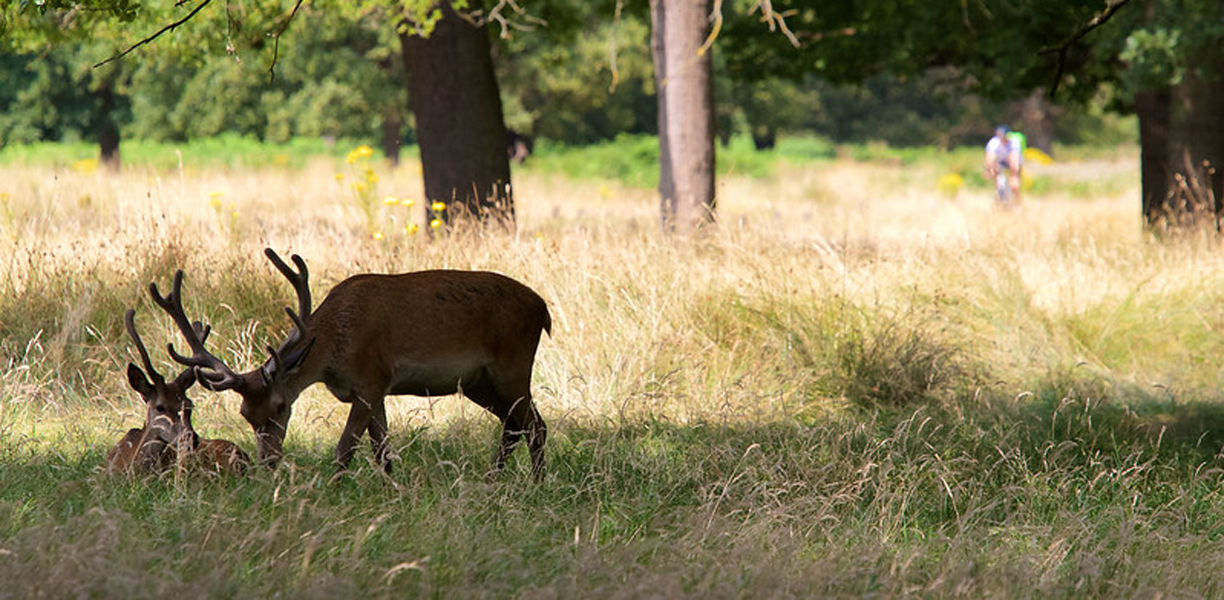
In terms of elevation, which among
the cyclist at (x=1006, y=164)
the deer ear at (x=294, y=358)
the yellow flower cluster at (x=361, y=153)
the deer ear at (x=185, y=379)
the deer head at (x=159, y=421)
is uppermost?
the yellow flower cluster at (x=361, y=153)

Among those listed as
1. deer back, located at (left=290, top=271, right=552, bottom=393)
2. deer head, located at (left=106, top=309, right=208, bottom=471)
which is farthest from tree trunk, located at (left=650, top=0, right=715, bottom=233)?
deer head, located at (left=106, top=309, right=208, bottom=471)

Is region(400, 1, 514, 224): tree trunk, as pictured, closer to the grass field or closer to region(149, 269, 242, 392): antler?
the grass field

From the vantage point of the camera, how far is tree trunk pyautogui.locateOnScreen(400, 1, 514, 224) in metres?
11.9

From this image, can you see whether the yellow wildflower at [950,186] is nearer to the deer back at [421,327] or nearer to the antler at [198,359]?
the deer back at [421,327]

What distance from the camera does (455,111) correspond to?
1190 centimetres

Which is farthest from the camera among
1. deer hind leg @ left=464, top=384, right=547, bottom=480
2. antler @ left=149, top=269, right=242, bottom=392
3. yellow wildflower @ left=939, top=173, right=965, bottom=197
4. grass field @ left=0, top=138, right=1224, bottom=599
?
yellow wildflower @ left=939, top=173, right=965, bottom=197

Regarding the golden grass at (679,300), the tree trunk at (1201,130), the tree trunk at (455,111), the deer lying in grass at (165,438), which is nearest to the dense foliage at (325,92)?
the tree trunk at (455,111)

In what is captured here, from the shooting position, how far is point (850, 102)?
66125 millimetres

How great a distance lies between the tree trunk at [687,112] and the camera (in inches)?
450

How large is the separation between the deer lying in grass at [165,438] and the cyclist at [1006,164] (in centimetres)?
1875

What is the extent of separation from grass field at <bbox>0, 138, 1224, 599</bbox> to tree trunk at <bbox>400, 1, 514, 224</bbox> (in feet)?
4.78

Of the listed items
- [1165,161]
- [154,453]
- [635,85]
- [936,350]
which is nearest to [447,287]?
[154,453]

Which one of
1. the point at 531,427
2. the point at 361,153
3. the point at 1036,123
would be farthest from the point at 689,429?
the point at 1036,123

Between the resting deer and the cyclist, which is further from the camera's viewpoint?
the cyclist
